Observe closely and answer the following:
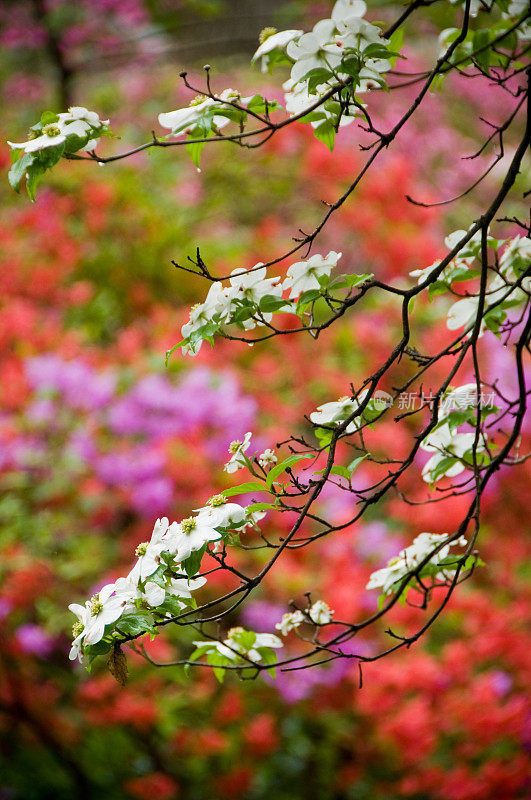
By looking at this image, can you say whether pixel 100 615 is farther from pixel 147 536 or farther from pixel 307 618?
pixel 147 536

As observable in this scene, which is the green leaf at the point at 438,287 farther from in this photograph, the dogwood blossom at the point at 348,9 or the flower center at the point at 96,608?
the flower center at the point at 96,608

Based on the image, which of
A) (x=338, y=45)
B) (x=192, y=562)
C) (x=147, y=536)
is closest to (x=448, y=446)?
(x=192, y=562)

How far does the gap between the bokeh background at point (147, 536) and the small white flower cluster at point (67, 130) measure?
0.47 meters

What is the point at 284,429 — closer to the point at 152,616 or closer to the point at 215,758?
the point at 215,758

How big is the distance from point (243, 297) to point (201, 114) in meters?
0.19

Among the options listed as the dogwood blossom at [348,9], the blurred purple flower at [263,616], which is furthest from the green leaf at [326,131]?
the blurred purple flower at [263,616]

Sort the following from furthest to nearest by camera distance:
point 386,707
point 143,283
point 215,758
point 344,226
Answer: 1. point 344,226
2. point 143,283
3. point 215,758
4. point 386,707

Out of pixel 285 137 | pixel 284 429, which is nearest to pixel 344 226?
pixel 285 137

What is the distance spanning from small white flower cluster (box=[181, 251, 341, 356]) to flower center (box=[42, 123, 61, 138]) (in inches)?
8.4

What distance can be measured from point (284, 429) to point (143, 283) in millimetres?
954

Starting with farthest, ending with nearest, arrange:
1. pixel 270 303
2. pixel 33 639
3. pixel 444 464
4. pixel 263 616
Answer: pixel 263 616, pixel 33 639, pixel 444 464, pixel 270 303

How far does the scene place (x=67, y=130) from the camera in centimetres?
72

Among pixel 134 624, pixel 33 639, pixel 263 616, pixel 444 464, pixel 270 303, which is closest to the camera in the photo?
pixel 134 624

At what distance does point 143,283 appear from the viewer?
2879mm
